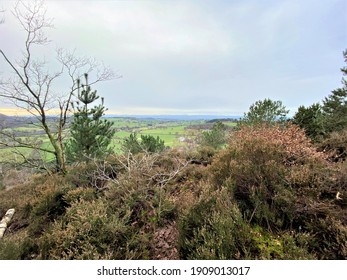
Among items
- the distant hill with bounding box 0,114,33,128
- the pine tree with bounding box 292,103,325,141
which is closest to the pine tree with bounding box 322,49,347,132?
the pine tree with bounding box 292,103,325,141

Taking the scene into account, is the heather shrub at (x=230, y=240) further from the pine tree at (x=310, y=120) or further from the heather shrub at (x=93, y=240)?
the pine tree at (x=310, y=120)

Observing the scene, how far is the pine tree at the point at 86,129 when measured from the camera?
1080cm

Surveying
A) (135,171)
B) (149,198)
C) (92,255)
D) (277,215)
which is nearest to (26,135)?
(135,171)

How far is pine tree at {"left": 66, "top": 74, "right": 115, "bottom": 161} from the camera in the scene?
35.4 ft

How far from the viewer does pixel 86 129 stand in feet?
36.2

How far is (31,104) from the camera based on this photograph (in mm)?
8188

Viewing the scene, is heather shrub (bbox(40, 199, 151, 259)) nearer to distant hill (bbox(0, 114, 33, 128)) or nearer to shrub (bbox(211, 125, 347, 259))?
shrub (bbox(211, 125, 347, 259))

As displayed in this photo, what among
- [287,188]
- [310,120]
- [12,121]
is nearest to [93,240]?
[287,188]

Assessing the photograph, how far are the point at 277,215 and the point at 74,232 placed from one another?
2.99 metres

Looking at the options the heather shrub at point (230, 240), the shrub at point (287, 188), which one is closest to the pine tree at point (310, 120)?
the shrub at point (287, 188)

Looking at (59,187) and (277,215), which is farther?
(59,187)

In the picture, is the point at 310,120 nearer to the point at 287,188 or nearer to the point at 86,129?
the point at 287,188

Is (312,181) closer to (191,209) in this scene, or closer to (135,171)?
(191,209)

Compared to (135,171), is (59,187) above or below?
below
